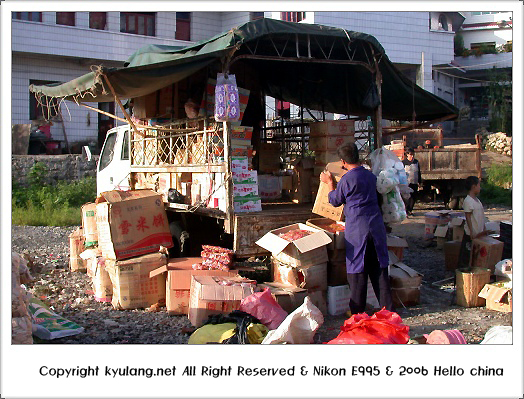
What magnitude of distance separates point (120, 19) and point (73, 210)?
7.97m

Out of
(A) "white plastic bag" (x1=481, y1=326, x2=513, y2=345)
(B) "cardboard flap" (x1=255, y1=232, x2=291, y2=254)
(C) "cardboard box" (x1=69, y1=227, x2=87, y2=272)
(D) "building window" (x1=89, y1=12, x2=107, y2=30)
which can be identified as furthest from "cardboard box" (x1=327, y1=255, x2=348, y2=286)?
(D) "building window" (x1=89, y1=12, x2=107, y2=30)

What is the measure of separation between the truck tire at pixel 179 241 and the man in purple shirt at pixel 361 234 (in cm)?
272

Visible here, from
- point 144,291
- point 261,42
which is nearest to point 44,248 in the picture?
point 144,291

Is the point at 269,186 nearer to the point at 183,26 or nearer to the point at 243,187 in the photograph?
the point at 243,187

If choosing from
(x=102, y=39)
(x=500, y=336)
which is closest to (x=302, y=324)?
(x=500, y=336)

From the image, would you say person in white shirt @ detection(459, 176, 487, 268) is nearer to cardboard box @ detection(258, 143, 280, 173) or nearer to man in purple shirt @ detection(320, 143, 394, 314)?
man in purple shirt @ detection(320, 143, 394, 314)

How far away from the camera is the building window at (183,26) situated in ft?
64.5

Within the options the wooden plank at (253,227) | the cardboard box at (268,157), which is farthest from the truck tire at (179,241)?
the cardboard box at (268,157)

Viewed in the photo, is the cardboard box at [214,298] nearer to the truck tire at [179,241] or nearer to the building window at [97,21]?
the truck tire at [179,241]

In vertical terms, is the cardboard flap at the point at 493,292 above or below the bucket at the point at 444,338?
above

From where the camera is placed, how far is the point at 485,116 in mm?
27344

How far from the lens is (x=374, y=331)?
4.44m

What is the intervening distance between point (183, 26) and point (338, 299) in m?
16.1

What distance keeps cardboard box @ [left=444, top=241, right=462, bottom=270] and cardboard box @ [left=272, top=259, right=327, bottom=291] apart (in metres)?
2.78
